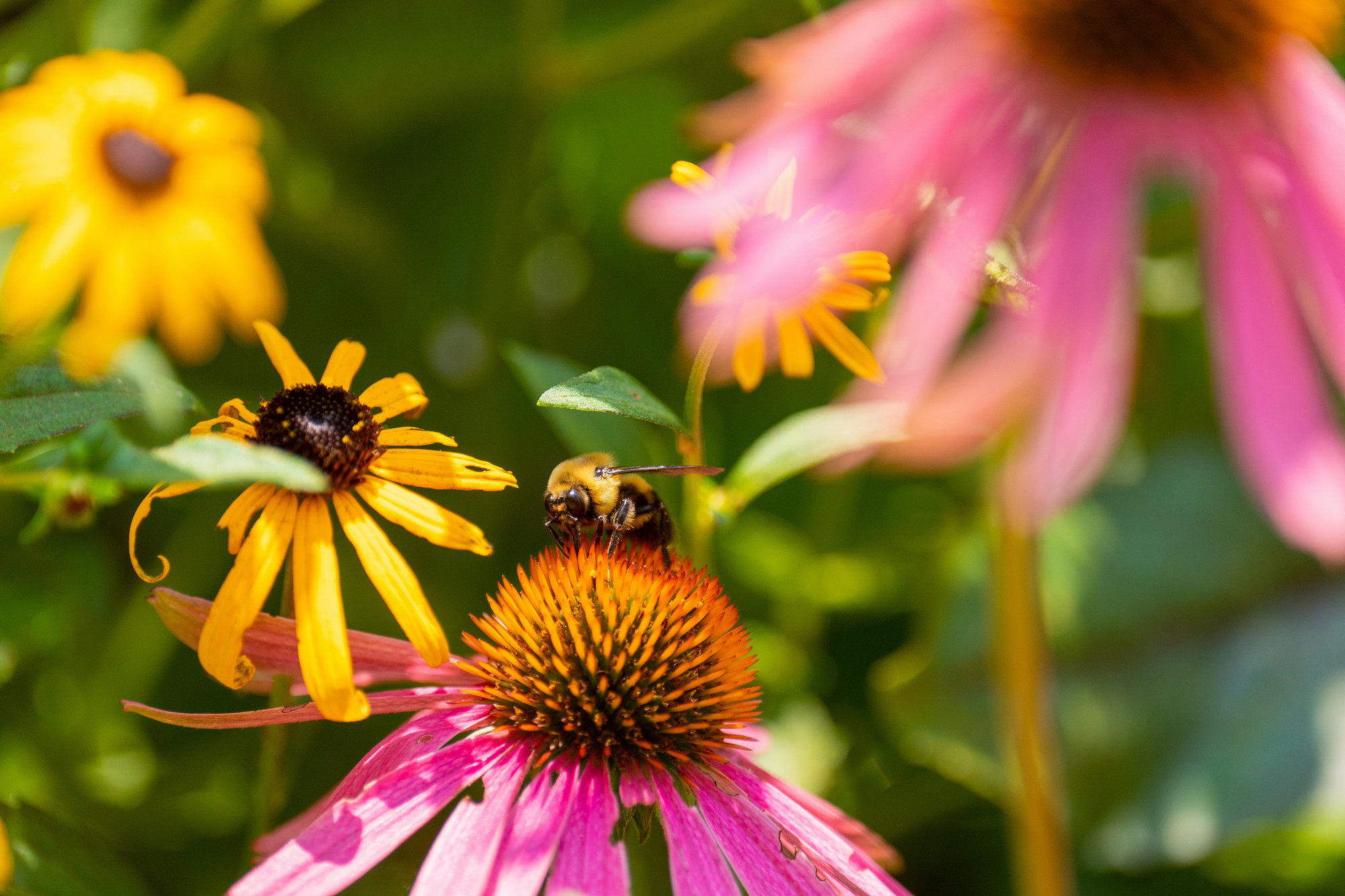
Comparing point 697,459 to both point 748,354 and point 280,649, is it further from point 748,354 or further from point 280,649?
point 280,649

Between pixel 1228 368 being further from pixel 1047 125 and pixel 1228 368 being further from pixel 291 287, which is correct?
pixel 291 287

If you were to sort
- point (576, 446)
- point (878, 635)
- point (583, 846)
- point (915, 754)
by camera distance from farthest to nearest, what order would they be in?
point (878, 635) < point (915, 754) < point (576, 446) < point (583, 846)

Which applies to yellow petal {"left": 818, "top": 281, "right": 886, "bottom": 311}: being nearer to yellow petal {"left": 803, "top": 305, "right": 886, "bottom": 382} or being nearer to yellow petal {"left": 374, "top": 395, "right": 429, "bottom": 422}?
yellow petal {"left": 803, "top": 305, "right": 886, "bottom": 382}

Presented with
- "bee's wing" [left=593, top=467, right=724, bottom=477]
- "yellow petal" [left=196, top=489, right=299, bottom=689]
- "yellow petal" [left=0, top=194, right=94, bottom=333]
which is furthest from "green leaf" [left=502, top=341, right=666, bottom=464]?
"yellow petal" [left=0, top=194, right=94, bottom=333]

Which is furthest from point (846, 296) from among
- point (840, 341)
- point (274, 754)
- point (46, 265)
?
point (46, 265)

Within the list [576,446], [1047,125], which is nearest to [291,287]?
[576,446]
